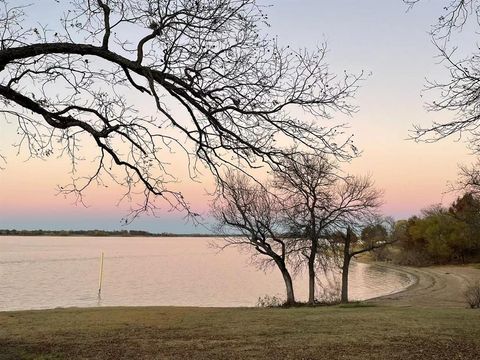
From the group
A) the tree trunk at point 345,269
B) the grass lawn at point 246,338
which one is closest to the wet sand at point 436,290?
the tree trunk at point 345,269

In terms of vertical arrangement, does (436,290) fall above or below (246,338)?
below

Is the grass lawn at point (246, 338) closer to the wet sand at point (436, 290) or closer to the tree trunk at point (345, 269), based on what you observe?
the tree trunk at point (345, 269)

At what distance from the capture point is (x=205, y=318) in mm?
14914

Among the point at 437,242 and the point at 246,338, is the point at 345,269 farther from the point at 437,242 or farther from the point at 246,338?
the point at 437,242

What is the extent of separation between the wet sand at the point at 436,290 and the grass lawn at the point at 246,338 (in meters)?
16.6

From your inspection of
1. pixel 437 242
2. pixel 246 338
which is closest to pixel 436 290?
pixel 437 242

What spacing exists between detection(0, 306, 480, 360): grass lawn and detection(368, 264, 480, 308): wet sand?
16564 mm

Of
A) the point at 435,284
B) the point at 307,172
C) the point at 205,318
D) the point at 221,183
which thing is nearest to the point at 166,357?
the point at 221,183

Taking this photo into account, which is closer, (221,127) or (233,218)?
(221,127)

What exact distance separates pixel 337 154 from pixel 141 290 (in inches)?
1346

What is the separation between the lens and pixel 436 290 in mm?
43594

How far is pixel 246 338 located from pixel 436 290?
36966 millimetres

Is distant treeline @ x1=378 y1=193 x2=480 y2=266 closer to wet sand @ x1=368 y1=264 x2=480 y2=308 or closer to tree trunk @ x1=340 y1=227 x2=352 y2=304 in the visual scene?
wet sand @ x1=368 y1=264 x2=480 y2=308

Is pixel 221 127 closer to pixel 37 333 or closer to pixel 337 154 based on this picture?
pixel 337 154
